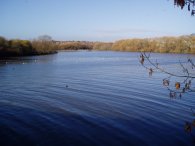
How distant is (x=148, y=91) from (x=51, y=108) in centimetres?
1037

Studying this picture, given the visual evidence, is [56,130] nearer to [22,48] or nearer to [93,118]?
[93,118]

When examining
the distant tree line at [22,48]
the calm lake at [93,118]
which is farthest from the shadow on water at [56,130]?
the distant tree line at [22,48]

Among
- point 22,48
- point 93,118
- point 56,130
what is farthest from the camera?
point 22,48

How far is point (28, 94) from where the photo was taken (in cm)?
2152

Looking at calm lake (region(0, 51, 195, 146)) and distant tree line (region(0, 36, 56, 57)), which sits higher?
distant tree line (region(0, 36, 56, 57))

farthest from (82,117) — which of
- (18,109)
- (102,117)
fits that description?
(18,109)

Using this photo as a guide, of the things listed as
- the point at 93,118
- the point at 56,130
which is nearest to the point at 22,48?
the point at 93,118

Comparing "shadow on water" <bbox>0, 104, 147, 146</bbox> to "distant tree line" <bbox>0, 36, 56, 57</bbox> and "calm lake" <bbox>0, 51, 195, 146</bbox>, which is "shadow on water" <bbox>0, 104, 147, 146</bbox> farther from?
"distant tree line" <bbox>0, 36, 56, 57</bbox>

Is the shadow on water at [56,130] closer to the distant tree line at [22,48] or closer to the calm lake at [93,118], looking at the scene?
the calm lake at [93,118]

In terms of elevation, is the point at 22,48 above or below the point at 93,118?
above

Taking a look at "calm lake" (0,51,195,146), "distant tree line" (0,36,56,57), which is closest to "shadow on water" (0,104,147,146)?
"calm lake" (0,51,195,146)

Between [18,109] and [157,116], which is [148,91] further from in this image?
[18,109]

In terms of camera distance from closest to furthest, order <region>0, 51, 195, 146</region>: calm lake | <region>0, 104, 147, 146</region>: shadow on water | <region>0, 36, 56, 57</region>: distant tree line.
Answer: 1. <region>0, 104, 147, 146</region>: shadow on water
2. <region>0, 51, 195, 146</region>: calm lake
3. <region>0, 36, 56, 57</region>: distant tree line

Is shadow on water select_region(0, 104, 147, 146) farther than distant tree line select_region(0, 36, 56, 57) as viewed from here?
No
